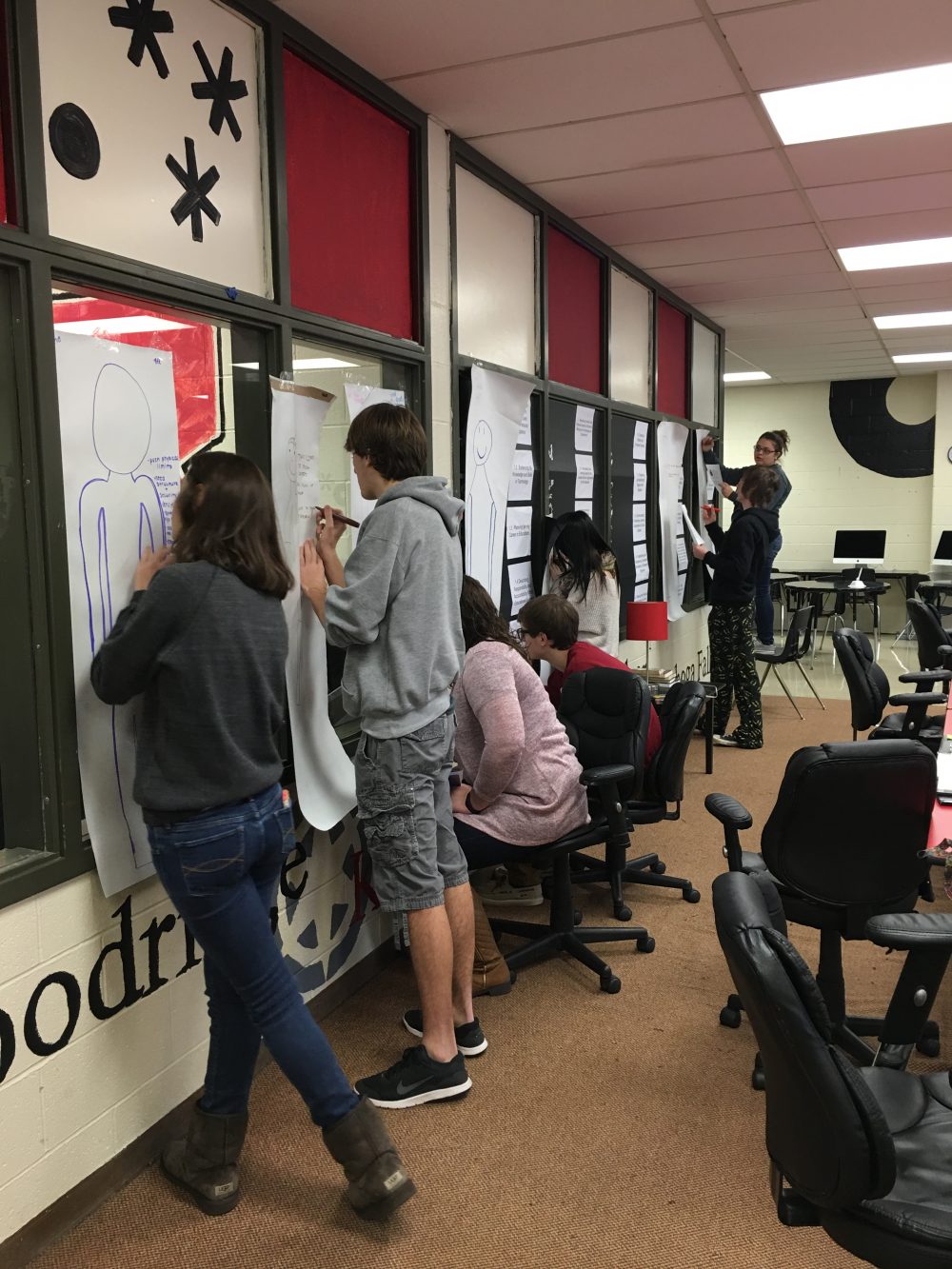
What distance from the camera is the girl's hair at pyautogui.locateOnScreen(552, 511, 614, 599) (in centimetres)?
414

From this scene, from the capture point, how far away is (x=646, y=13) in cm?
247

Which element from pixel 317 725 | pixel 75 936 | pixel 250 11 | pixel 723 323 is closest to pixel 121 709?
pixel 75 936

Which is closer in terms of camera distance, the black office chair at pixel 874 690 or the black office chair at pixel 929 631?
the black office chair at pixel 874 690

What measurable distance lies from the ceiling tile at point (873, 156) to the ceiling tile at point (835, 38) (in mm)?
567

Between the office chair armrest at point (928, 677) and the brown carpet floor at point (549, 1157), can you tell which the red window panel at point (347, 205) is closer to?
the brown carpet floor at point (549, 1157)

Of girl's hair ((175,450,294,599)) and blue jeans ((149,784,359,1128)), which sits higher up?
girl's hair ((175,450,294,599))

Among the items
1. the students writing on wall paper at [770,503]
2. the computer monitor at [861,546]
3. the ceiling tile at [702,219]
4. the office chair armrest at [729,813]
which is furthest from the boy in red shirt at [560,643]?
the computer monitor at [861,546]

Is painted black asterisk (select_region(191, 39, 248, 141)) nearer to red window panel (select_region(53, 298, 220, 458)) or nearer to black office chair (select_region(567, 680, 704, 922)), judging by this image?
red window panel (select_region(53, 298, 220, 458))

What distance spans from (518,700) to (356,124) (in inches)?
66.2

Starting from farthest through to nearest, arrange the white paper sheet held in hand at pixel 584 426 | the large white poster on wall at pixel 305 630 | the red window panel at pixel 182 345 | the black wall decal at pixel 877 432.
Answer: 1. the black wall decal at pixel 877 432
2. the white paper sheet held in hand at pixel 584 426
3. the large white poster on wall at pixel 305 630
4. the red window panel at pixel 182 345

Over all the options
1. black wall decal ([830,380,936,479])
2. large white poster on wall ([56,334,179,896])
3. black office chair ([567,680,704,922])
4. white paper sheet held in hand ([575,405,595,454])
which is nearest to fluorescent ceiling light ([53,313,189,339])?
large white poster on wall ([56,334,179,896])

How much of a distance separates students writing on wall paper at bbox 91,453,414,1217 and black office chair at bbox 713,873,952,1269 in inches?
34.2

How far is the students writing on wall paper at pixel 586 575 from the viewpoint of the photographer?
414 centimetres

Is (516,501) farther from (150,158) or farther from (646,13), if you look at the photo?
(150,158)
